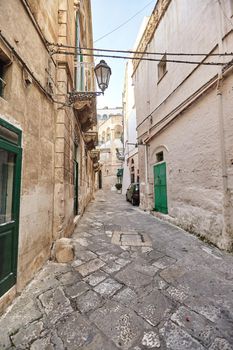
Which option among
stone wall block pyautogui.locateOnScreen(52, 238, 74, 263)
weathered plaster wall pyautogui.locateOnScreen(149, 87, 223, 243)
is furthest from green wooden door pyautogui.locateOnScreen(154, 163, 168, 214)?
stone wall block pyautogui.locateOnScreen(52, 238, 74, 263)

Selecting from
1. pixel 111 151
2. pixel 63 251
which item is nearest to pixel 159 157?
pixel 63 251

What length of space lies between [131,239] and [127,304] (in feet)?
7.97

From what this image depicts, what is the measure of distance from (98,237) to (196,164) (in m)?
3.37

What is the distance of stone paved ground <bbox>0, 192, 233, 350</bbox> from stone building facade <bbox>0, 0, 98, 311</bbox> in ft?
1.48

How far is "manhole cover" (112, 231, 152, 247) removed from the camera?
4.20m

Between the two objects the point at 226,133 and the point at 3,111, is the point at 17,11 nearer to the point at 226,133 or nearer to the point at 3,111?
the point at 3,111

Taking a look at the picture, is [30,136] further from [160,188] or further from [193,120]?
[160,188]

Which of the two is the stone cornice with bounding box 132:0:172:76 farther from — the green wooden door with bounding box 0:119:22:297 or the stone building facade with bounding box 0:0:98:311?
the green wooden door with bounding box 0:119:22:297

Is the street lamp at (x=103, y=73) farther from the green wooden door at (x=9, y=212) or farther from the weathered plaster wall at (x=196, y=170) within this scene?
the weathered plaster wall at (x=196, y=170)

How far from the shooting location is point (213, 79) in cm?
418

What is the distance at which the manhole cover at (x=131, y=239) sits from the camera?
4.20m

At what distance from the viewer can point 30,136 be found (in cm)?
275

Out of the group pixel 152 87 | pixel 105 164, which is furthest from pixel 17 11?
pixel 105 164

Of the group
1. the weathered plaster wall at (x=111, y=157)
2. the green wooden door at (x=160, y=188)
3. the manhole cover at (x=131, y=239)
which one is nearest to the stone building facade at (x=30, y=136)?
the manhole cover at (x=131, y=239)
